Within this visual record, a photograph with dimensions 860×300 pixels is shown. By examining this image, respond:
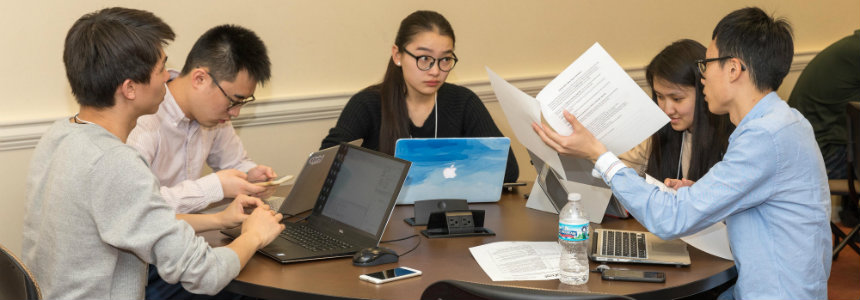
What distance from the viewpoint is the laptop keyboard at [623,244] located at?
193 cm

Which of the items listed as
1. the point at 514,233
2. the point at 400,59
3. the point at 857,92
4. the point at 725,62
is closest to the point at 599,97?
the point at 725,62

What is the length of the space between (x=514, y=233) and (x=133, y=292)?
968 mm

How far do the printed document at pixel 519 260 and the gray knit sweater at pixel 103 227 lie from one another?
0.58 metres

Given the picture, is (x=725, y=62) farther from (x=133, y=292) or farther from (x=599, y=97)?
(x=133, y=292)

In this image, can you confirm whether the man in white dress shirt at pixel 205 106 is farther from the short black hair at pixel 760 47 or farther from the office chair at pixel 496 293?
the short black hair at pixel 760 47

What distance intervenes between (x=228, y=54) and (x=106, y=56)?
0.65m

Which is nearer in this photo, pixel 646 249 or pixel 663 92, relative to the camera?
pixel 646 249

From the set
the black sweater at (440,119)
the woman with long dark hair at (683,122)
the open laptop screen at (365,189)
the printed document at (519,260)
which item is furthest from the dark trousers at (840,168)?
the open laptop screen at (365,189)

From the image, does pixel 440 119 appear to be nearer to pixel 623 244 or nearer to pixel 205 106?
pixel 205 106

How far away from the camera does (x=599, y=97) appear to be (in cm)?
193

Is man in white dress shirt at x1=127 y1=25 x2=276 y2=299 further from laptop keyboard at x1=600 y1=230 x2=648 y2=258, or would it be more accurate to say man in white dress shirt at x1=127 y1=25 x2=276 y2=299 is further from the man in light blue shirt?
the man in light blue shirt

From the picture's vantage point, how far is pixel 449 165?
2377 mm

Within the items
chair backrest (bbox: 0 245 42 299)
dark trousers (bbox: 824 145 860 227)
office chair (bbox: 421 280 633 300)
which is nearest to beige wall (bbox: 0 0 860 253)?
dark trousers (bbox: 824 145 860 227)

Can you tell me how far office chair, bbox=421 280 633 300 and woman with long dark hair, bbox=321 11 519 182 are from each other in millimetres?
1366
